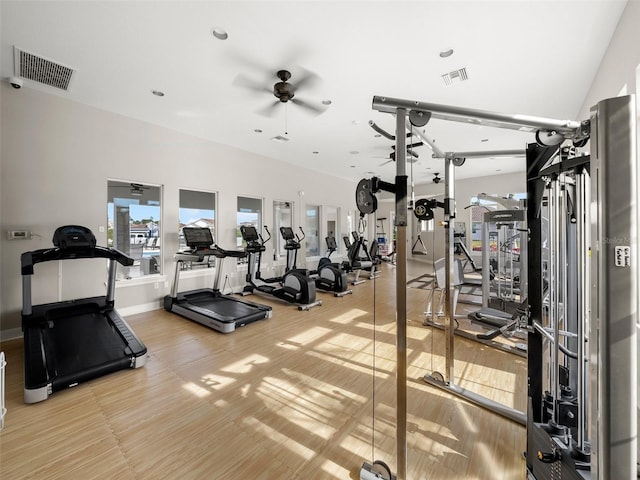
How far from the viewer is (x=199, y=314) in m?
4.21

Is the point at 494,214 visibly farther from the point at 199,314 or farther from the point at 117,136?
the point at 117,136

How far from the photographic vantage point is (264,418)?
2082 mm

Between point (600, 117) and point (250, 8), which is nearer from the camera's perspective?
point (600, 117)

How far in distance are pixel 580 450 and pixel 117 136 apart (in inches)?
244

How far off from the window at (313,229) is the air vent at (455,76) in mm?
5772

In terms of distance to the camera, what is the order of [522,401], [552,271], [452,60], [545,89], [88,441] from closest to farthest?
[552,271] < [88,441] < [522,401] < [452,60] < [545,89]

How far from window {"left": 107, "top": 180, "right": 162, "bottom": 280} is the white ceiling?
131 cm

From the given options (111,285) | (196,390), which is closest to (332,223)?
(111,285)

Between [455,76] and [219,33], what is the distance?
2736 mm

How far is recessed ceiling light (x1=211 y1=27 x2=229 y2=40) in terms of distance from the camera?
8.50ft

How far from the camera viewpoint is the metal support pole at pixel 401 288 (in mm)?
1409

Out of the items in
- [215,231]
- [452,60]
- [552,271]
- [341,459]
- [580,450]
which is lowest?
[341,459]

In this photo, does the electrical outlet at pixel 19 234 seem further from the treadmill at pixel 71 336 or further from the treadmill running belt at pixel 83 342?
the treadmill running belt at pixel 83 342

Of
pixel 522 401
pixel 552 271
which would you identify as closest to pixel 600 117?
pixel 552 271
